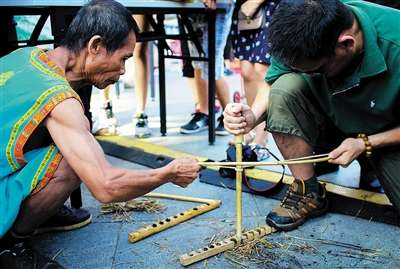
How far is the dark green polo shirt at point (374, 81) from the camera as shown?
1753mm

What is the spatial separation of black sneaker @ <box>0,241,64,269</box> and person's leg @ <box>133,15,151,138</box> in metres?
2.01

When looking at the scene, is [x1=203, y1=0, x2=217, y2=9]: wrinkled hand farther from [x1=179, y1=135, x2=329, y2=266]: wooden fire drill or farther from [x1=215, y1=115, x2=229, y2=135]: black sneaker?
[x1=179, y1=135, x2=329, y2=266]: wooden fire drill

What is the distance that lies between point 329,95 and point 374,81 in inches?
9.4

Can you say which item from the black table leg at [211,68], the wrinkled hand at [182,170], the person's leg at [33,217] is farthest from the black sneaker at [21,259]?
the black table leg at [211,68]

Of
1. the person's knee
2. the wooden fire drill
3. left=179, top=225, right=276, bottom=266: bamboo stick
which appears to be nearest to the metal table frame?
the person's knee

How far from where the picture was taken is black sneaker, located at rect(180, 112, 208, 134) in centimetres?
378

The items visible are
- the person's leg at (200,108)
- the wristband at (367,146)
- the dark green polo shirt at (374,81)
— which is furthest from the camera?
the person's leg at (200,108)

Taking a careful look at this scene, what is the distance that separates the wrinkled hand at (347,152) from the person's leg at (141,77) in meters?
2.07

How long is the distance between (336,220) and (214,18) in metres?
1.75

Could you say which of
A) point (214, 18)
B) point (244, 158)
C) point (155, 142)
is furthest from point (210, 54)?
point (244, 158)

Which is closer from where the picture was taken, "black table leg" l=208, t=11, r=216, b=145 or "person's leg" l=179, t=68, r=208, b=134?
"black table leg" l=208, t=11, r=216, b=145

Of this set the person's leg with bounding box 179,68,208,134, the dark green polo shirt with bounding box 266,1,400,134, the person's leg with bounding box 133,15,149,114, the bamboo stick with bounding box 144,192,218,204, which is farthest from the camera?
the person's leg with bounding box 179,68,208,134

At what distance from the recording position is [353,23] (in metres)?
1.70

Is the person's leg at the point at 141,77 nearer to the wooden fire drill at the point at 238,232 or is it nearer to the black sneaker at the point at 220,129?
the black sneaker at the point at 220,129
